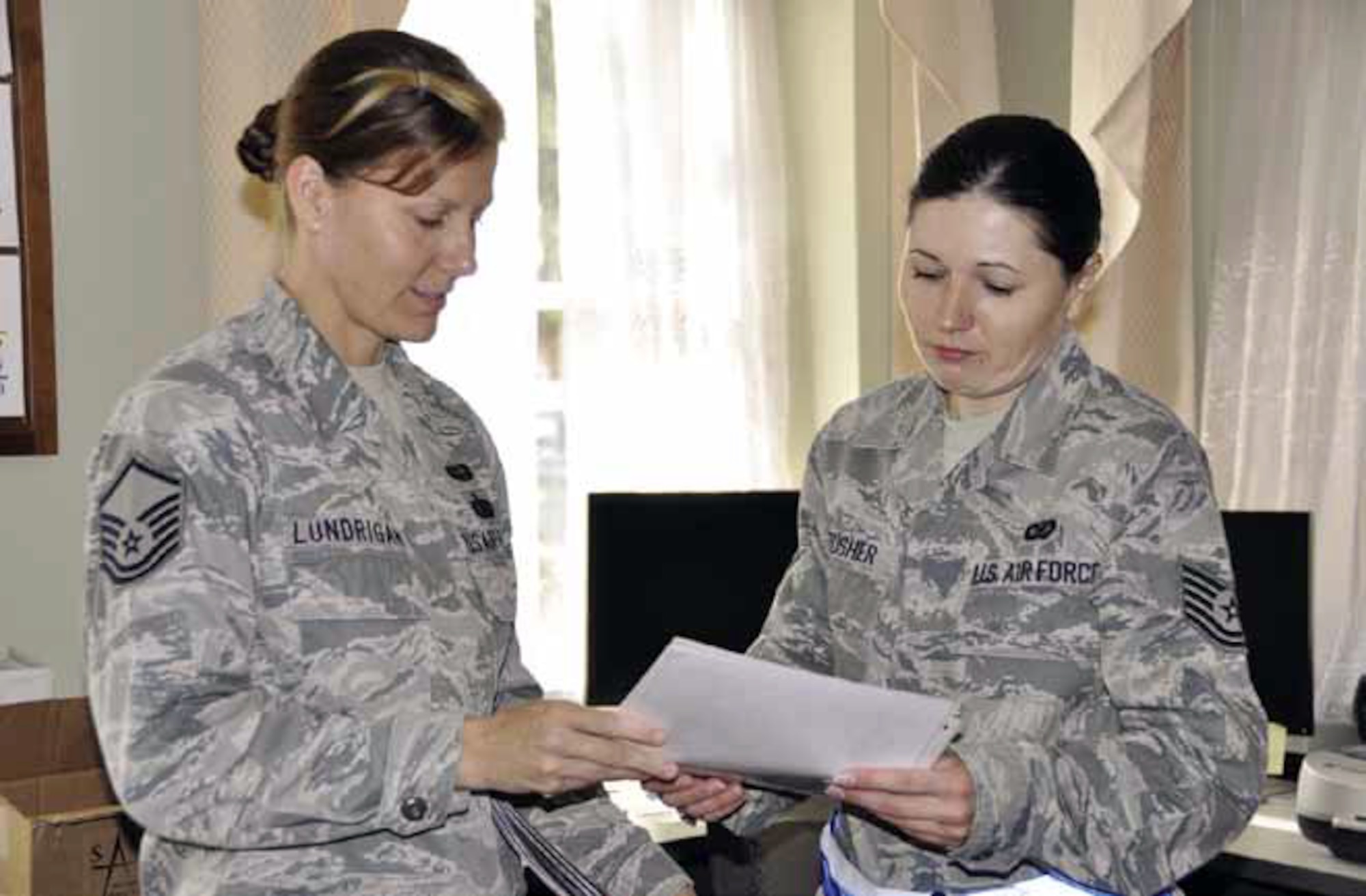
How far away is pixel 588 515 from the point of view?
10.1 feet

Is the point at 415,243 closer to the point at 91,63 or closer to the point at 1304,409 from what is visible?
the point at 91,63

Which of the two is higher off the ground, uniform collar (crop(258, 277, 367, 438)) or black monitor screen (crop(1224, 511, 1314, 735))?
uniform collar (crop(258, 277, 367, 438))

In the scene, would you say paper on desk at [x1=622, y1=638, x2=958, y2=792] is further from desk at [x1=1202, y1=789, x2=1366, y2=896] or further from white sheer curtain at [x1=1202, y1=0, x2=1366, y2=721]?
white sheer curtain at [x1=1202, y1=0, x2=1366, y2=721]

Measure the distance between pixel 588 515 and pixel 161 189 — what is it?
3.15ft

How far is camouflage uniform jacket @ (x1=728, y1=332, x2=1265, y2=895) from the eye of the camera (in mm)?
1499

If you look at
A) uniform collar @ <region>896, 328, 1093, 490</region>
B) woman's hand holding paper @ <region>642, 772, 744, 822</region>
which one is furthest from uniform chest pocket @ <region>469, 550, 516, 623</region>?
uniform collar @ <region>896, 328, 1093, 490</region>

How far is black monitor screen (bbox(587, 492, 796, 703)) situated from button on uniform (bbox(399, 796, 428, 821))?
1.67m

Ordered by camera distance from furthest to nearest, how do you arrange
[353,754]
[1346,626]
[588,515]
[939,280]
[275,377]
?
[1346,626]
[588,515]
[939,280]
[275,377]
[353,754]

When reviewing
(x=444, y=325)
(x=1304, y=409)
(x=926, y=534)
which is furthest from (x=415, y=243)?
(x=1304, y=409)

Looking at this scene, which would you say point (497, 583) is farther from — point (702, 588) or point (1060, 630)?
point (702, 588)

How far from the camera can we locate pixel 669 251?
361cm

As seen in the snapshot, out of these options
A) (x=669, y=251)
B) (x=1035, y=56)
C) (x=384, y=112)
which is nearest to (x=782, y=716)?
(x=384, y=112)

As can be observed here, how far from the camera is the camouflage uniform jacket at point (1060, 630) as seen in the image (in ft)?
4.92

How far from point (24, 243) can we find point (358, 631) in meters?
1.54
